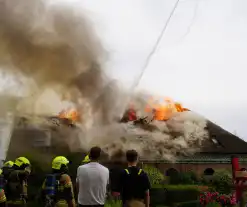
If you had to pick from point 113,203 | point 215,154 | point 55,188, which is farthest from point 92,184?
point 215,154

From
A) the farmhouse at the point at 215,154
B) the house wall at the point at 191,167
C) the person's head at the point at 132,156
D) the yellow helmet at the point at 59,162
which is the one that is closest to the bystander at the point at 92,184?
the person's head at the point at 132,156

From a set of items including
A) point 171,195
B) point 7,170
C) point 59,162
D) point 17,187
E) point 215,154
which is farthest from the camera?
point 215,154

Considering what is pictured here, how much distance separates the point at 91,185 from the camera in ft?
22.1

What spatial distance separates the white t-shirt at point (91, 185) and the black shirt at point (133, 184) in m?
0.30

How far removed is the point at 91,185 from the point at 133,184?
68cm

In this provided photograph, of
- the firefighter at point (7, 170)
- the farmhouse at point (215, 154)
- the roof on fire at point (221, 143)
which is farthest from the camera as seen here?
the roof on fire at point (221, 143)

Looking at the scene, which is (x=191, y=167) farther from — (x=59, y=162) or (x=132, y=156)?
(x=132, y=156)

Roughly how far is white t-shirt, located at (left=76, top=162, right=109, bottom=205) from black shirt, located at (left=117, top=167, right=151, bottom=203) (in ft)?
0.99

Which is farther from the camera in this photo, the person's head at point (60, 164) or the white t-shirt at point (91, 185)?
the person's head at point (60, 164)

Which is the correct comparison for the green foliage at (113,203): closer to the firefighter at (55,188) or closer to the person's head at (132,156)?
the firefighter at (55,188)

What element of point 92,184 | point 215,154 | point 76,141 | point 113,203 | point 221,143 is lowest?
point 113,203

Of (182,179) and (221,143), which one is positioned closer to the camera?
(182,179)

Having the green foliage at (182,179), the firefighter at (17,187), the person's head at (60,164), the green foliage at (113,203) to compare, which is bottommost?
the green foliage at (113,203)

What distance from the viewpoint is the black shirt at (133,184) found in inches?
267
